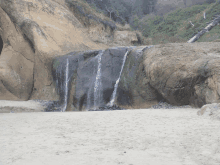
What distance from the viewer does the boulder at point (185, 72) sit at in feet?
16.9

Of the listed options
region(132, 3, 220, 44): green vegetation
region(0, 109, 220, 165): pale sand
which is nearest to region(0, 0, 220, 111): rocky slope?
region(0, 109, 220, 165): pale sand

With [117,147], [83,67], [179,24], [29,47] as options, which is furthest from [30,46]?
[179,24]

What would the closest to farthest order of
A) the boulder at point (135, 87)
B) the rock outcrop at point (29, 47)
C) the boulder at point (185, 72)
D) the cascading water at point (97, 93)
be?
the boulder at point (185, 72) → the boulder at point (135, 87) → the cascading water at point (97, 93) → the rock outcrop at point (29, 47)

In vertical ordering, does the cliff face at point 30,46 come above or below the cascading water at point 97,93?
above

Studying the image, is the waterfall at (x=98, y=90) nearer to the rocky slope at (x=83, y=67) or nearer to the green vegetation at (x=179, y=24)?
the rocky slope at (x=83, y=67)

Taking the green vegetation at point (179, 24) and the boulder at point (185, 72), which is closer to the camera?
the boulder at point (185, 72)

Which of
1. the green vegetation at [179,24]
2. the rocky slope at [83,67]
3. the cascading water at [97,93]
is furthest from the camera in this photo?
the green vegetation at [179,24]

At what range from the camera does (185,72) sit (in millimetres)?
5629

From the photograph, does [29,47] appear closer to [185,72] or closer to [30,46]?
[30,46]

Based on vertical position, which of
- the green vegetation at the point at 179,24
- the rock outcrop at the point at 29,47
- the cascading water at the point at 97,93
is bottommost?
the cascading water at the point at 97,93

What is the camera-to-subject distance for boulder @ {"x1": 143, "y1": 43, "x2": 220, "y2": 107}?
16.9 feet

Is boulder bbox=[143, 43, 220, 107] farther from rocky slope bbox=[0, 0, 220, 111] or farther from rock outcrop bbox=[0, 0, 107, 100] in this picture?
rock outcrop bbox=[0, 0, 107, 100]

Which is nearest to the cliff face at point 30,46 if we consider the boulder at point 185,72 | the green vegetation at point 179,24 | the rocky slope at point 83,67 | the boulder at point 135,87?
the rocky slope at point 83,67

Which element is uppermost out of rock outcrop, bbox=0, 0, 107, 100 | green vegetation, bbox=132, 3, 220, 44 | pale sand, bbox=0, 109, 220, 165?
green vegetation, bbox=132, 3, 220, 44
